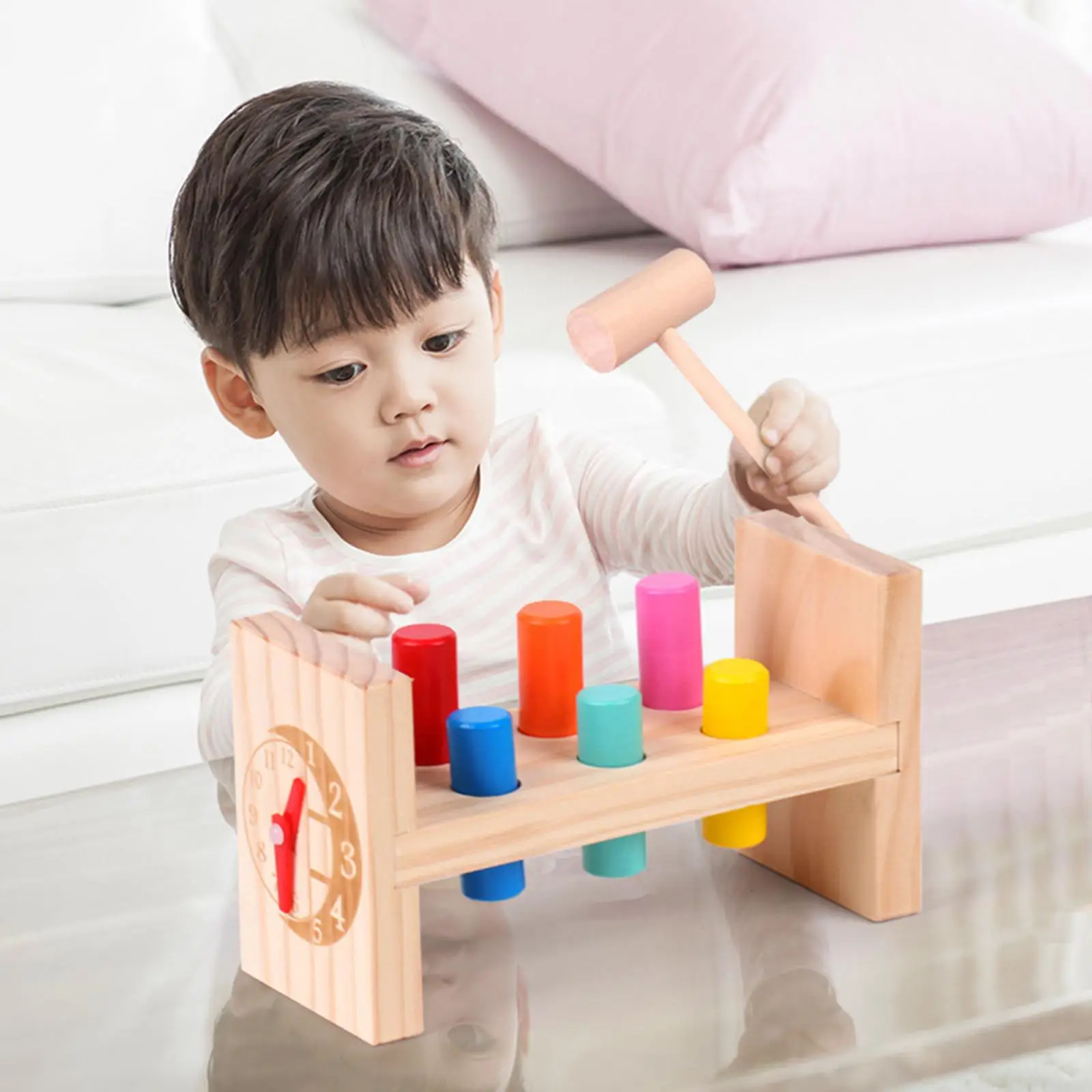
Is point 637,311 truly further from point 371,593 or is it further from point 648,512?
point 648,512

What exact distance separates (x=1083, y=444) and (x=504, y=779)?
1.12 metres

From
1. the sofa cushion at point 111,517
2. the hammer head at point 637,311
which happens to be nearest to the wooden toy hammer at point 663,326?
the hammer head at point 637,311

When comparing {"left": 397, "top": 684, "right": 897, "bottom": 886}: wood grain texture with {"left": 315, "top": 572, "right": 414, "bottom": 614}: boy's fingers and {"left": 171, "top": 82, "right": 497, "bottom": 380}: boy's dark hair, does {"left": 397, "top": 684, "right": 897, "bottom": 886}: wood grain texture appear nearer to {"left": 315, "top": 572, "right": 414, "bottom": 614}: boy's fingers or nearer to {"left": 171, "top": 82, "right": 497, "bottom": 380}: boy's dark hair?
{"left": 315, "top": 572, "right": 414, "bottom": 614}: boy's fingers

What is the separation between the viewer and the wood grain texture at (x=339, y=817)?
58 centimetres

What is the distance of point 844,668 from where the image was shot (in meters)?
0.69

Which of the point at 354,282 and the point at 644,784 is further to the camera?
the point at 354,282

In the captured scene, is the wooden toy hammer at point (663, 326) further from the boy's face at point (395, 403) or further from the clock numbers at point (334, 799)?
the clock numbers at point (334, 799)

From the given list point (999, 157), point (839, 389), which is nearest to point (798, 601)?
point (839, 389)

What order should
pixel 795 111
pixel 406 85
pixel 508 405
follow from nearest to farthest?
pixel 508 405 < pixel 795 111 < pixel 406 85

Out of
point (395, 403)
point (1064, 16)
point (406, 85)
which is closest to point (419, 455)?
point (395, 403)

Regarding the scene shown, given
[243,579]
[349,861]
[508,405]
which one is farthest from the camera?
[508,405]

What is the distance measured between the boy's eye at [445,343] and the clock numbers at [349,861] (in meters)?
0.34

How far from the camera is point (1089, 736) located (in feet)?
2.83

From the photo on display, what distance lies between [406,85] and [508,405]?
629 mm
